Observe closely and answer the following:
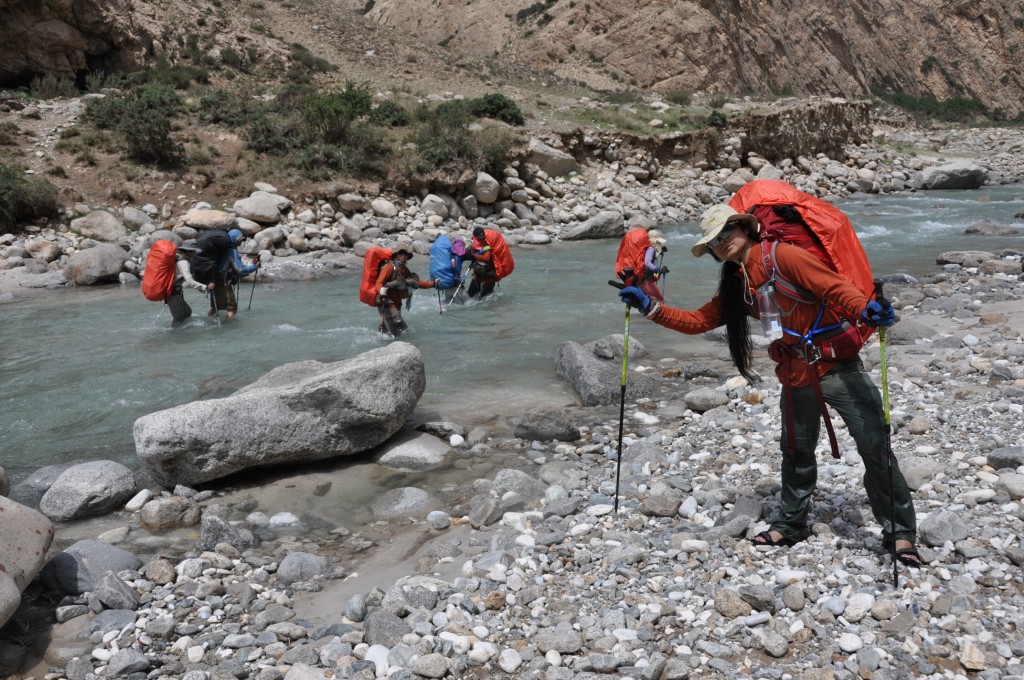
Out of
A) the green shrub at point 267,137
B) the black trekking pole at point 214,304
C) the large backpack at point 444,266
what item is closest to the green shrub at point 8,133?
the green shrub at point 267,137

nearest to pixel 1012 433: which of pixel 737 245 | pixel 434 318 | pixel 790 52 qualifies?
pixel 737 245

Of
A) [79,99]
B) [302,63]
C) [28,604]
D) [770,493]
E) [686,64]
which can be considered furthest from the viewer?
[686,64]

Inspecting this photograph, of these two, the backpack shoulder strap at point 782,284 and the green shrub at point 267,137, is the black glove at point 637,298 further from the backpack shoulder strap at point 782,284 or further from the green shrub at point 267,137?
the green shrub at point 267,137

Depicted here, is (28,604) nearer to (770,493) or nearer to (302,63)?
(770,493)

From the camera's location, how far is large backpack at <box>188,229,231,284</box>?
13.0 m

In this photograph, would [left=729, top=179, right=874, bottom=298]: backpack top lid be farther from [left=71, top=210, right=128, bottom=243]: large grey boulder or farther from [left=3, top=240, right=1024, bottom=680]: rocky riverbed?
[left=71, top=210, right=128, bottom=243]: large grey boulder

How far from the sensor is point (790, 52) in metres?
56.8

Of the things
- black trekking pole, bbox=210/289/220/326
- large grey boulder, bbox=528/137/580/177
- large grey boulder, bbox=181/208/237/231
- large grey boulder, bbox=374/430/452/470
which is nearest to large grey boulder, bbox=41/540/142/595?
large grey boulder, bbox=374/430/452/470

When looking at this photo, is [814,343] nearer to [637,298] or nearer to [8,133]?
[637,298]

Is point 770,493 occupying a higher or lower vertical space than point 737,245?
lower

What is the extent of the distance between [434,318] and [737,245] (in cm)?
1004

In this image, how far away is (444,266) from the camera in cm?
1411

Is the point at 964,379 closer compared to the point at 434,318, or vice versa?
the point at 964,379

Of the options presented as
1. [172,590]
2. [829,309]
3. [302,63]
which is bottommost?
[172,590]
